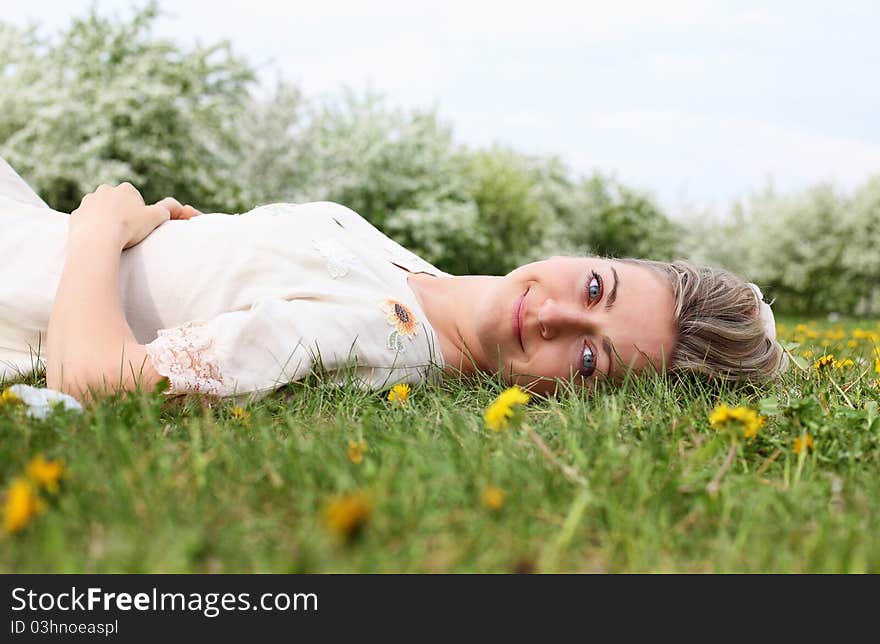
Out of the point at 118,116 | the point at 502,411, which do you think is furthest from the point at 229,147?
the point at 502,411

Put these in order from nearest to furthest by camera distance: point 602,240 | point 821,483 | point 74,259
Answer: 1. point 821,483
2. point 74,259
3. point 602,240

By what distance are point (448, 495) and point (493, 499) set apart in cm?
14

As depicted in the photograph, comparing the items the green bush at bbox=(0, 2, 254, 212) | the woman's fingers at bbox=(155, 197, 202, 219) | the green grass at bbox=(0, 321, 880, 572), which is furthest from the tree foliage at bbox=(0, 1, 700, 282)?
the green grass at bbox=(0, 321, 880, 572)

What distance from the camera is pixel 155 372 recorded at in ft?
7.43

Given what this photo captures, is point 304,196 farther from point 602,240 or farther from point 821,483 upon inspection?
point 821,483

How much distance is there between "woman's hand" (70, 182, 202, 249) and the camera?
2674 mm

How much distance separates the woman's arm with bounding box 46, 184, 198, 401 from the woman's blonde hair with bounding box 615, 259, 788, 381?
5.94ft

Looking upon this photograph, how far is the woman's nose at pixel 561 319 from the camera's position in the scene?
2.75 meters

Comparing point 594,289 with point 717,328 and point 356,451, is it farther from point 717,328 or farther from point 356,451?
point 356,451

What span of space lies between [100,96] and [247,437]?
41.8ft

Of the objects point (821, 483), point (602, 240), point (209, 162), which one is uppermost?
point (821, 483)

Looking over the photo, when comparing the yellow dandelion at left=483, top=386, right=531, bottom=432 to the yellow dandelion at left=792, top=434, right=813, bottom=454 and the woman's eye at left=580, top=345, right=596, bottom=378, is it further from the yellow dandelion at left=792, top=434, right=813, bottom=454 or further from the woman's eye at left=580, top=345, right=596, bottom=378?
the woman's eye at left=580, top=345, right=596, bottom=378
